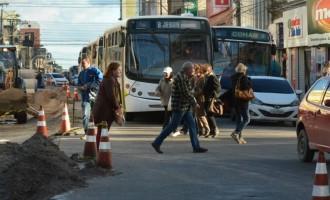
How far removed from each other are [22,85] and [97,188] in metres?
20.7

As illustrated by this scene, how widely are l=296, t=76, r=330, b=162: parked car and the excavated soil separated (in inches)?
140

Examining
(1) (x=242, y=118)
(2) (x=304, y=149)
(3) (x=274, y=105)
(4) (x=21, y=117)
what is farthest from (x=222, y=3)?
(2) (x=304, y=149)

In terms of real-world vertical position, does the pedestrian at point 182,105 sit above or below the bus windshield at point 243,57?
below

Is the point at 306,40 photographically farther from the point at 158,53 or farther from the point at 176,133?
the point at 176,133

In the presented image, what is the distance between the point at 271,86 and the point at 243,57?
3738 millimetres

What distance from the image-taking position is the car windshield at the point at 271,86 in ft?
85.5

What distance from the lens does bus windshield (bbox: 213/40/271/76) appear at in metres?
29.7

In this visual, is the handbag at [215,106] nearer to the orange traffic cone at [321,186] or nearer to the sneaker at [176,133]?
the sneaker at [176,133]

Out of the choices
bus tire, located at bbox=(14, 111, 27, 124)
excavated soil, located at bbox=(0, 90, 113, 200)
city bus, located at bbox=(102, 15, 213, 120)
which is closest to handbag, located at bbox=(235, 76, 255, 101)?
excavated soil, located at bbox=(0, 90, 113, 200)

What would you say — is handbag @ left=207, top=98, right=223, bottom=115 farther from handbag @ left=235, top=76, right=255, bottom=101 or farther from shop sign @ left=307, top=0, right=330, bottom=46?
shop sign @ left=307, top=0, right=330, bottom=46

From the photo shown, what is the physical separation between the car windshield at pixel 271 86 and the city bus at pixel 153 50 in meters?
2.58

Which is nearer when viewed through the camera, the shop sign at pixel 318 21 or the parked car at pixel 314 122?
the parked car at pixel 314 122

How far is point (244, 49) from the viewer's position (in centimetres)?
2983

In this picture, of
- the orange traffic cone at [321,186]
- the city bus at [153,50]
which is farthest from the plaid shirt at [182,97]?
the orange traffic cone at [321,186]
